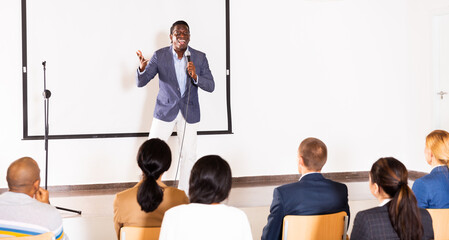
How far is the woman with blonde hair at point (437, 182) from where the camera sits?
110 inches

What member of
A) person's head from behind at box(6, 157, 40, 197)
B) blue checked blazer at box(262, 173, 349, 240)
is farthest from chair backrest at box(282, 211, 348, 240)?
person's head from behind at box(6, 157, 40, 197)

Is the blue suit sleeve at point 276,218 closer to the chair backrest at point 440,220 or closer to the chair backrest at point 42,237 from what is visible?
the chair backrest at point 440,220

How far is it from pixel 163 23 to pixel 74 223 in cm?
272

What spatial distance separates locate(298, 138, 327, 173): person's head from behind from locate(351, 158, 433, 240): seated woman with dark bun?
49 centimetres

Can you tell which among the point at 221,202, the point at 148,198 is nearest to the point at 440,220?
the point at 221,202

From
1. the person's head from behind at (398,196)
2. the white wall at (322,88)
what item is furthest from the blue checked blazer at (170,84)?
the person's head from behind at (398,196)

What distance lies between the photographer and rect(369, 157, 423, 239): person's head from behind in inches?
82.9

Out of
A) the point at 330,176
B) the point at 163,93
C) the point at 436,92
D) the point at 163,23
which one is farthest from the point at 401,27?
the point at 163,93

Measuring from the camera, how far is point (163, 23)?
5.75 meters

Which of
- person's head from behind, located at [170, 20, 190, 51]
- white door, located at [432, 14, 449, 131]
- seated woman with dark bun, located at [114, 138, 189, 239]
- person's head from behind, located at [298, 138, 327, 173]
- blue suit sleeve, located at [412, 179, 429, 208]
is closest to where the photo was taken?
seated woman with dark bun, located at [114, 138, 189, 239]

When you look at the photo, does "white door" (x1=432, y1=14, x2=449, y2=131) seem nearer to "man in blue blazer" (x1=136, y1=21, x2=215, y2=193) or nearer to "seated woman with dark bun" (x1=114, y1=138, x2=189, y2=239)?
"man in blue blazer" (x1=136, y1=21, x2=215, y2=193)

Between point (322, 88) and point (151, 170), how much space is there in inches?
168

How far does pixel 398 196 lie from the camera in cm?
214

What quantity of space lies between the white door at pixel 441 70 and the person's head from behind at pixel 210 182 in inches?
187
